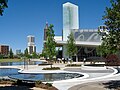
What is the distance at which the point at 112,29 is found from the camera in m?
18.2

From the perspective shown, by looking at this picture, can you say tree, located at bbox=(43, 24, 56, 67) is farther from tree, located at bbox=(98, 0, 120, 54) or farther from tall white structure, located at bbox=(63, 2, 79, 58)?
tall white structure, located at bbox=(63, 2, 79, 58)

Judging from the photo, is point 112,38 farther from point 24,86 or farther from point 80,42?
point 80,42

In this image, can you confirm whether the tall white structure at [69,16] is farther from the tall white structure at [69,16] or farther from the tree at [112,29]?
the tree at [112,29]

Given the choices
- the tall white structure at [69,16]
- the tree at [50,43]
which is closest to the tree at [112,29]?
the tree at [50,43]

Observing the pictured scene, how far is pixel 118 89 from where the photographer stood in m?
18.3

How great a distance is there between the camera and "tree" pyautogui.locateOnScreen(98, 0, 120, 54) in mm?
17766

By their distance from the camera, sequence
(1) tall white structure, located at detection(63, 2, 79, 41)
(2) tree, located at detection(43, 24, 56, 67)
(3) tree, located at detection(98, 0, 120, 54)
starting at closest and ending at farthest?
1. (3) tree, located at detection(98, 0, 120, 54)
2. (2) tree, located at detection(43, 24, 56, 67)
3. (1) tall white structure, located at detection(63, 2, 79, 41)

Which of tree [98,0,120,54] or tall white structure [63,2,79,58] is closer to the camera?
tree [98,0,120,54]

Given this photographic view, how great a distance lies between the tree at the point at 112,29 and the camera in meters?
17.8

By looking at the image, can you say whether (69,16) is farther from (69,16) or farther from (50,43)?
(50,43)

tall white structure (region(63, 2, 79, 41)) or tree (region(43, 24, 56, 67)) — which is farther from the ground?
tall white structure (region(63, 2, 79, 41))

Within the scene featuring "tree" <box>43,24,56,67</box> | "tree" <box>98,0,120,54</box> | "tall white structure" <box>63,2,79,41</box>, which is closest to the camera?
"tree" <box>98,0,120,54</box>

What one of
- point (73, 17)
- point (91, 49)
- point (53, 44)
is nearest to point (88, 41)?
point (91, 49)

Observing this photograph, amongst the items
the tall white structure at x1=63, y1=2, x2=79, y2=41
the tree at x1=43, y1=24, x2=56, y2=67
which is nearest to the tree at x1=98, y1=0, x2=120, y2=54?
the tree at x1=43, y1=24, x2=56, y2=67
